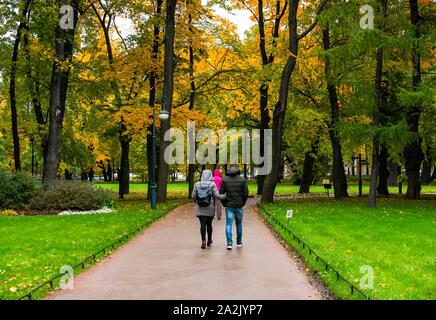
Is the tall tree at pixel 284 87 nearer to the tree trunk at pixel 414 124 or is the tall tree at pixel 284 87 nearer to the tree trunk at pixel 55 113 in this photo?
the tree trunk at pixel 414 124

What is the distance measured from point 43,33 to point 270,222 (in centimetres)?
1645

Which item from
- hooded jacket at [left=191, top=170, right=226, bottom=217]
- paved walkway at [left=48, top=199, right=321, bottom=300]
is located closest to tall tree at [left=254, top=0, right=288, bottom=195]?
hooded jacket at [left=191, top=170, right=226, bottom=217]

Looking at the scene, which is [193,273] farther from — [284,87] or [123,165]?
[123,165]

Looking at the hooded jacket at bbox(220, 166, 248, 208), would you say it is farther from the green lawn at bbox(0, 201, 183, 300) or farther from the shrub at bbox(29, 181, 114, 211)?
the shrub at bbox(29, 181, 114, 211)

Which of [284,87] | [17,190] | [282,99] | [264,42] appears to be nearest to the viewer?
[17,190]

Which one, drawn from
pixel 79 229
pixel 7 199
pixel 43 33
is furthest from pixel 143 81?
pixel 79 229

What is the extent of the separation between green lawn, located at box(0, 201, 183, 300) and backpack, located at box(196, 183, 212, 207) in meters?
2.51

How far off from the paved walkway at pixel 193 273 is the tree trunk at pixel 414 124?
11.9 meters

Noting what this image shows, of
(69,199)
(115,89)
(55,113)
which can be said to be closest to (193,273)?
(69,199)

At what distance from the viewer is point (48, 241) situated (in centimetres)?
1264

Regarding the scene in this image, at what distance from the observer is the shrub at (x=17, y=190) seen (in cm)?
2166

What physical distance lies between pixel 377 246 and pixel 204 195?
4100mm

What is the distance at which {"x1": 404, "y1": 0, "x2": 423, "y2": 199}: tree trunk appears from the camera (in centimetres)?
2128

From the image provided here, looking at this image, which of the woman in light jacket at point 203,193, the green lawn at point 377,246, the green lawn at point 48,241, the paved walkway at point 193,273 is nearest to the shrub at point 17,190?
the green lawn at point 48,241
